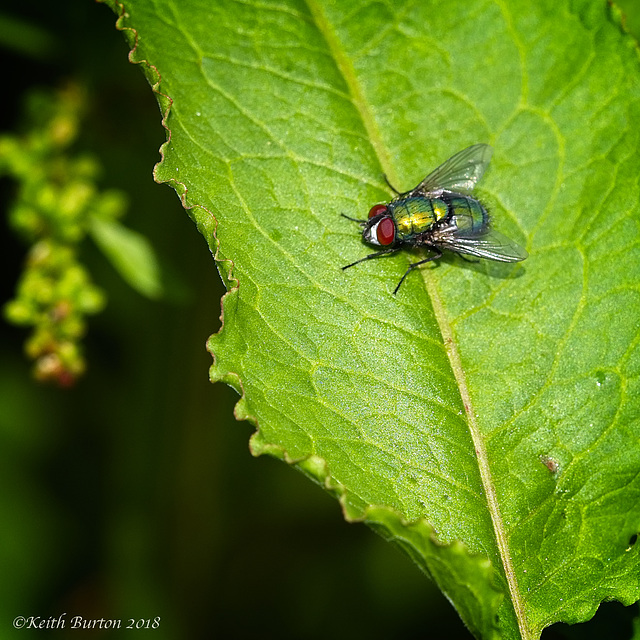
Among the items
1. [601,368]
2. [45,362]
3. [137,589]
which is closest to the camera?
[601,368]

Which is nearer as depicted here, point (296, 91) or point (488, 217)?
point (296, 91)

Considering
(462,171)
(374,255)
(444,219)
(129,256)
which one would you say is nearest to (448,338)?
(374,255)

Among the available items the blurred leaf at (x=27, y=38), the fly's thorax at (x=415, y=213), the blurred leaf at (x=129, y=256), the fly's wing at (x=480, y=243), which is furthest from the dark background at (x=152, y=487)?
the fly's wing at (x=480, y=243)

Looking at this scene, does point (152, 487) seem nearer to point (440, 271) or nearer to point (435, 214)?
point (435, 214)

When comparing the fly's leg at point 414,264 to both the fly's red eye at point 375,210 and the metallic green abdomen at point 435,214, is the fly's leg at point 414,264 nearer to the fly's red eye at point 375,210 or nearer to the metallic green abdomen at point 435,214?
the metallic green abdomen at point 435,214

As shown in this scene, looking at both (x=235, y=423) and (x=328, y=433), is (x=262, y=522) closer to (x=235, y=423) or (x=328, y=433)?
(x=235, y=423)

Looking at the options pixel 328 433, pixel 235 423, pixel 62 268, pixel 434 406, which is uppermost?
pixel 62 268

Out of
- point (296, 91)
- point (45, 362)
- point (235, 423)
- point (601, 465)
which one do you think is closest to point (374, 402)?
point (601, 465)
